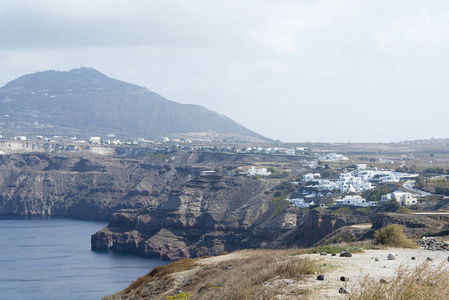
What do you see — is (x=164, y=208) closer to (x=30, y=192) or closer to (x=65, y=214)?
(x=65, y=214)

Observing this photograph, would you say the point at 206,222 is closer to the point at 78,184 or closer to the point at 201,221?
the point at 201,221

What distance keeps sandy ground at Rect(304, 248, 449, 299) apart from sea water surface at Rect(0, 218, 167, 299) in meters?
30.7

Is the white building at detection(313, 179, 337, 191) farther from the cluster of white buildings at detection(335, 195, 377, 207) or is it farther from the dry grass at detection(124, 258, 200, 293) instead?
the dry grass at detection(124, 258, 200, 293)

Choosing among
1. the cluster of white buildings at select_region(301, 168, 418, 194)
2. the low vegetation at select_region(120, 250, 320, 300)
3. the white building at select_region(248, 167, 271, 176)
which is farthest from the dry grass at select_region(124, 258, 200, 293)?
the white building at select_region(248, 167, 271, 176)

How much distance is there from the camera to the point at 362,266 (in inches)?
528

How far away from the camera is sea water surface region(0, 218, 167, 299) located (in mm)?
46375

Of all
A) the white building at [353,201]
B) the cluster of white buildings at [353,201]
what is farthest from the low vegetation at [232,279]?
the white building at [353,201]

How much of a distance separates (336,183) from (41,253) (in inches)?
1306

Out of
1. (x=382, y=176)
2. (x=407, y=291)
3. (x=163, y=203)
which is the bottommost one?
(x=163, y=203)

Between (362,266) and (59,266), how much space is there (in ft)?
Result: 158

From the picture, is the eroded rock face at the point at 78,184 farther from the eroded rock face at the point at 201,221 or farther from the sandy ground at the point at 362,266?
the sandy ground at the point at 362,266

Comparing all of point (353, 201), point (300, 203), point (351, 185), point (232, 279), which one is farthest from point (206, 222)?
point (232, 279)

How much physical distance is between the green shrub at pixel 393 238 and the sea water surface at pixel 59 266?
2823 cm

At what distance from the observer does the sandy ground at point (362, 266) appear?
11.0 metres
